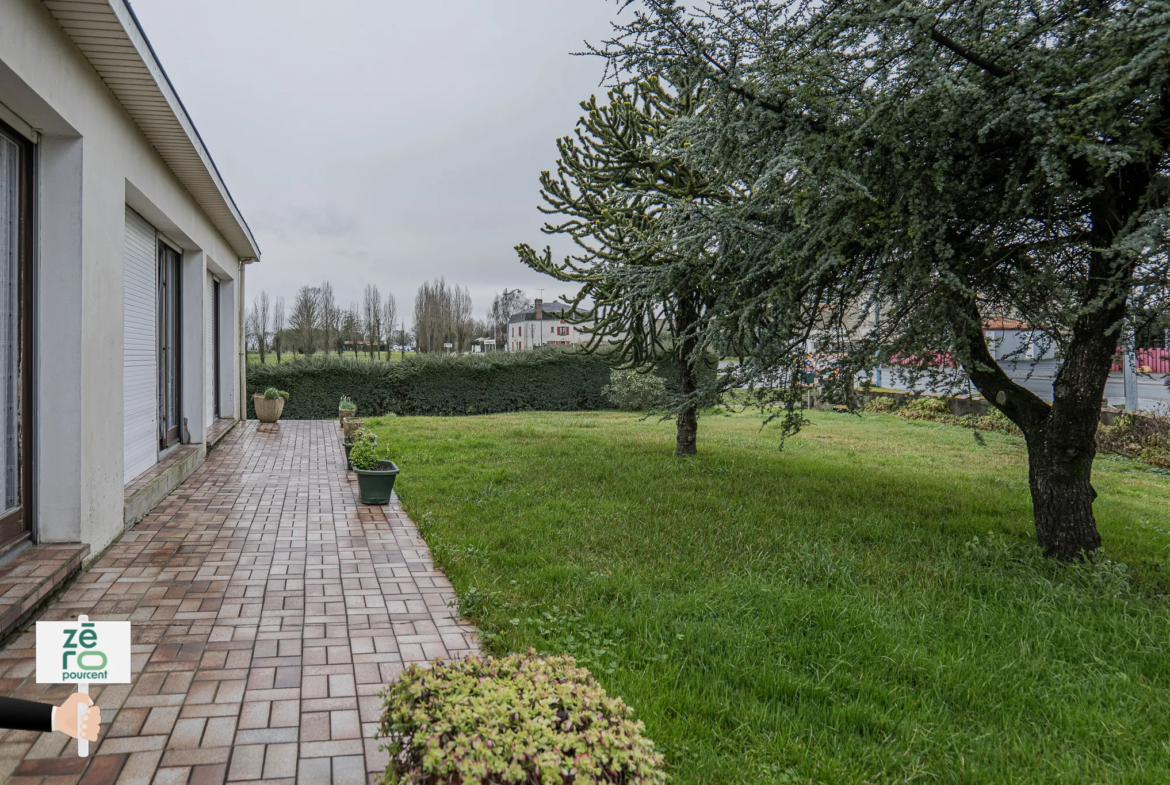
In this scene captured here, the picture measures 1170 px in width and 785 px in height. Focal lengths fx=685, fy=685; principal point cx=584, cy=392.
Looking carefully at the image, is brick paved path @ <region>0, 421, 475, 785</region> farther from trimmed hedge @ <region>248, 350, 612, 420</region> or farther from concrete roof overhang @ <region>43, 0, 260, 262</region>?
trimmed hedge @ <region>248, 350, 612, 420</region>

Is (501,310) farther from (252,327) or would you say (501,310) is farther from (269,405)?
(269,405)

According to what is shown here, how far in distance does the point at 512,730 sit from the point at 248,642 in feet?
8.41

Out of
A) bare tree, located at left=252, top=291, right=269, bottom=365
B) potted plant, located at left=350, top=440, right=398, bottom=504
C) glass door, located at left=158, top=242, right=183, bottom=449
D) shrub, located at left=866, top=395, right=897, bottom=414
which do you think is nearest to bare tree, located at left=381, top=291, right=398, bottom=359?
bare tree, located at left=252, top=291, right=269, bottom=365

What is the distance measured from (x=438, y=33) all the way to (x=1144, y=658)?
34.1 ft

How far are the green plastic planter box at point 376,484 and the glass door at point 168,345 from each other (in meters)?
3.05

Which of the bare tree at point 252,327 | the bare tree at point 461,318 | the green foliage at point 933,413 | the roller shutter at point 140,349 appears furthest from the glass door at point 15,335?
the bare tree at point 252,327

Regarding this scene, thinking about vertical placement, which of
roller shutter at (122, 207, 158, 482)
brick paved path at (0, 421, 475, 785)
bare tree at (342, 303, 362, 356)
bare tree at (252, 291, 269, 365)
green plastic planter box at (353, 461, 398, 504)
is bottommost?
brick paved path at (0, 421, 475, 785)

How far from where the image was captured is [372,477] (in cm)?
719

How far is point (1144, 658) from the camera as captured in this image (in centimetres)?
362

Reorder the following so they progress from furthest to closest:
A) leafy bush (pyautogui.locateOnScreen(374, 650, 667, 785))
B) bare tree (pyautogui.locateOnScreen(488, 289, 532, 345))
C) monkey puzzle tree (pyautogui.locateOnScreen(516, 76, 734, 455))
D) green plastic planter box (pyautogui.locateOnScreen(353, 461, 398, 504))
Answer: bare tree (pyautogui.locateOnScreen(488, 289, 532, 345)) → monkey puzzle tree (pyautogui.locateOnScreen(516, 76, 734, 455)) → green plastic planter box (pyautogui.locateOnScreen(353, 461, 398, 504)) → leafy bush (pyautogui.locateOnScreen(374, 650, 667, 785))

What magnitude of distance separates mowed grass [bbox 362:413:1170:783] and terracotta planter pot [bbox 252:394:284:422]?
8.55 meters

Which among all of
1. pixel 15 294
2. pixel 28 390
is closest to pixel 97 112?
pixel 15 294

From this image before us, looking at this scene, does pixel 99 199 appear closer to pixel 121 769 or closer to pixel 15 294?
pixel 15 294

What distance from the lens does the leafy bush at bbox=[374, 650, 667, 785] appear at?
1668 mm
